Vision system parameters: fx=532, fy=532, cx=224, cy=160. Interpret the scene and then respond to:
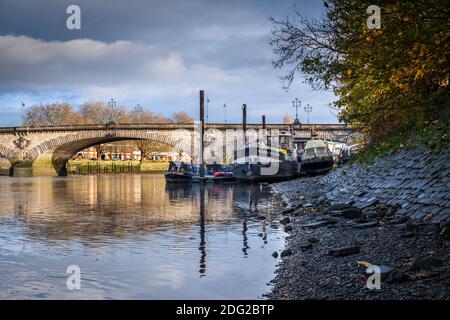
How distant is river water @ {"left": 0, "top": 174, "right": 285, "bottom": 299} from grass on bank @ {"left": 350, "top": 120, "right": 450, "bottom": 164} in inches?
195

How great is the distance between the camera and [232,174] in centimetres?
5247

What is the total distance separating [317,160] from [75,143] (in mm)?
49093

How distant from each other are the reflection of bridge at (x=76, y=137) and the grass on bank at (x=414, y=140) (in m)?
50.6

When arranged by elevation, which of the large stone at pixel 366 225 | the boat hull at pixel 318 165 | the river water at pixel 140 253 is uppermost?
the boat hull at pixel 318 165

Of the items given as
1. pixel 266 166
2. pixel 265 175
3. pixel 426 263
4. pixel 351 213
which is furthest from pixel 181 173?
pixel 426 263

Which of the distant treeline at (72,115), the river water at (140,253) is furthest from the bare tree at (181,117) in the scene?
the river water at (140,253)

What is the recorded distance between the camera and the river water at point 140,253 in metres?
9.78

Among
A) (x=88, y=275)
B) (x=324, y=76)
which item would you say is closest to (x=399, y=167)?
(x=324, y=76)

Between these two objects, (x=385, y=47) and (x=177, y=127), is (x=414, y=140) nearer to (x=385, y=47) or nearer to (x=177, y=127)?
(x=385, y=47)

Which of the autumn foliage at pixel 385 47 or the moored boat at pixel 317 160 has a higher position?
the autumn foliage at pixel 385 47

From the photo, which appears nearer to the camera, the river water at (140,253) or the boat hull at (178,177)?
the river water at (140,253)

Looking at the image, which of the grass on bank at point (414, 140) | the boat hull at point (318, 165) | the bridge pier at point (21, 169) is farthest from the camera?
the bridge pier at point (21, 169)

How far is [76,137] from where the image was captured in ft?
268

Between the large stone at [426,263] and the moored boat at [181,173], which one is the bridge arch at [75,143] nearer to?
the moored boat at [181,173]
